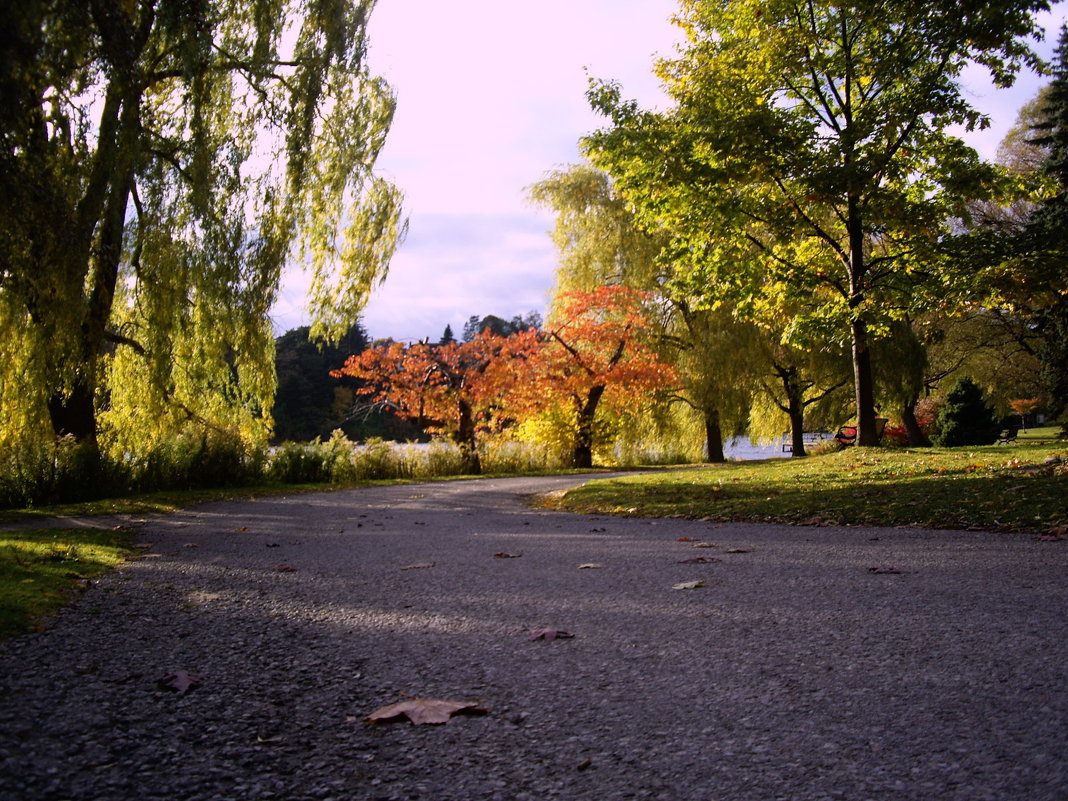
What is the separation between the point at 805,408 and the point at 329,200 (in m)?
20.6

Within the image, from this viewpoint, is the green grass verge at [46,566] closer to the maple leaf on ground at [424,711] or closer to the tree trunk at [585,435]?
the maple leaf on ground at [424,711]

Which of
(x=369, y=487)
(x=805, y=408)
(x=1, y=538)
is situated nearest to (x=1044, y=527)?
(x=1, y=538)

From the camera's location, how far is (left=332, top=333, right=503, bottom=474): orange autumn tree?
70.0 ft

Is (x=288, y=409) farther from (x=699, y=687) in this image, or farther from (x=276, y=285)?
(x=699, y=687)

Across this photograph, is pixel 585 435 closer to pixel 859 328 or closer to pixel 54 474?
pixel 859 328

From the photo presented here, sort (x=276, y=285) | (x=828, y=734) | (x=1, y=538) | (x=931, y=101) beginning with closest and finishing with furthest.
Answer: (x=828, y=734) → (x=1, y=538) → (x=276, y=285) → (x=931, y=101)

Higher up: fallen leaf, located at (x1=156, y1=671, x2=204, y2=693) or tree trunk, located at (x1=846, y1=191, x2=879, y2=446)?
tree trunk, located at (x1=846, y1=191, x2=879, y2=446)

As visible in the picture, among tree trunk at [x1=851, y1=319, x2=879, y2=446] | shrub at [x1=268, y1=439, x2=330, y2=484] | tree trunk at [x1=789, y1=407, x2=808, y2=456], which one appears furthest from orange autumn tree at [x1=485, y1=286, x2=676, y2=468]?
tree trunk at [x1=851, y1=319, x2=879, y2=446]

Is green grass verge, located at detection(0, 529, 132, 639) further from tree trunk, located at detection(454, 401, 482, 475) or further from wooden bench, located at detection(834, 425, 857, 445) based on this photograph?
wooden bench, located at detection(834, 425, 857, 445)

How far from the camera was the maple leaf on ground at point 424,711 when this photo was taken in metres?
2.36

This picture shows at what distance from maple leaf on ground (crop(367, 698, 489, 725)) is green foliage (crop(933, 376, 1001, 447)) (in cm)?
2738

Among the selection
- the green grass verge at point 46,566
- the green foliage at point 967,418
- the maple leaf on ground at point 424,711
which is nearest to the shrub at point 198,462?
the green grass verge at point 46,566

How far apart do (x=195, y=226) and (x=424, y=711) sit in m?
9.74

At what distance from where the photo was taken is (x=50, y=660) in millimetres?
2900
